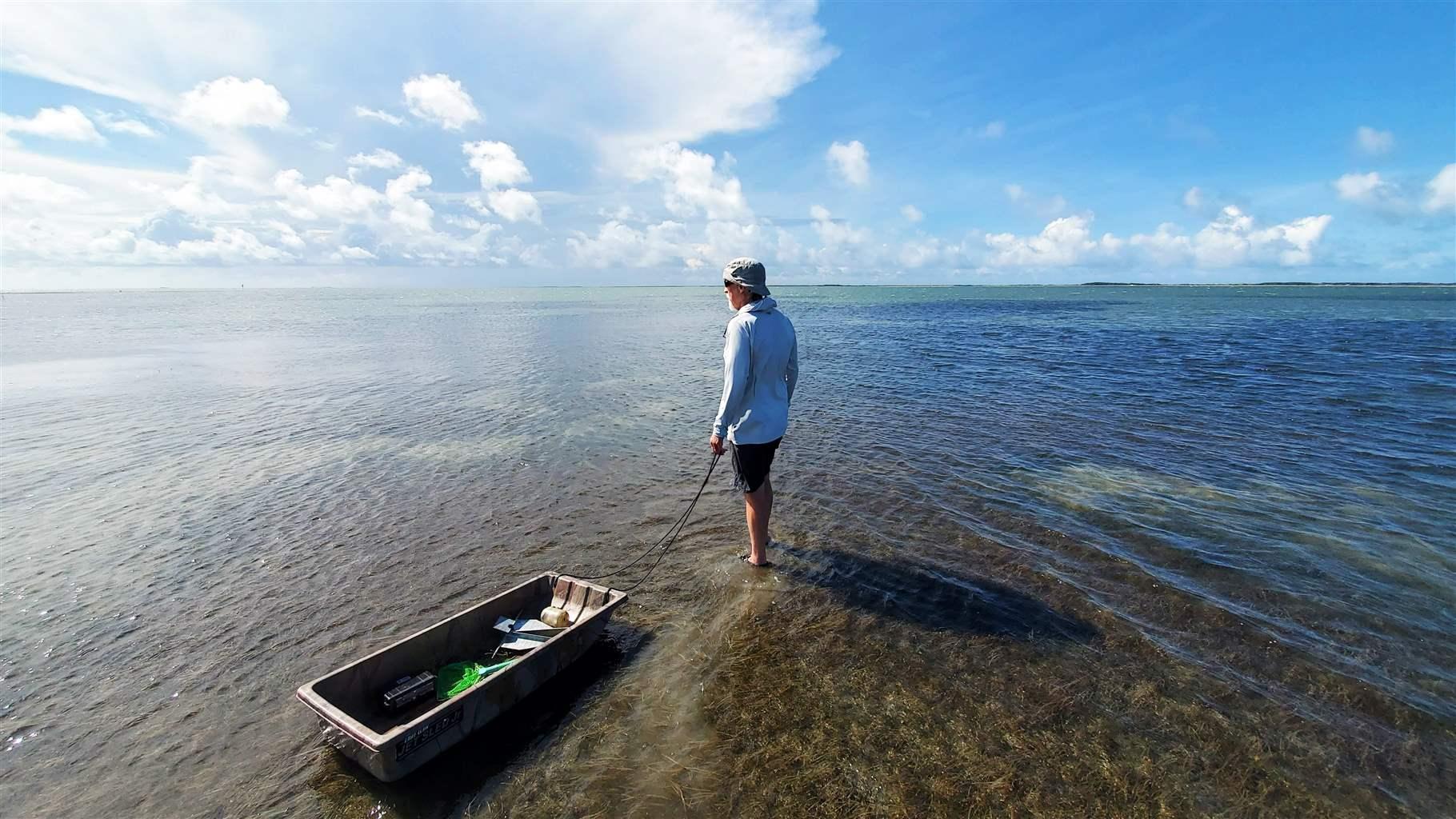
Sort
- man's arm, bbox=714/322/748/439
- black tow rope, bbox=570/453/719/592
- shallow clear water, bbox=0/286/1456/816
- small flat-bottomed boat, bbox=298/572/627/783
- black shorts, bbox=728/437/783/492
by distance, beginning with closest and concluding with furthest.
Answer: small flat-bottomed boat, bbox=298/572/627/783, shallow clear water, bbox=0/286/1456/816, man's arm, bbox=714/322/748/439, black shorts, bbox=728/437/783/492, black tow rope, bbox=570/453/719/592

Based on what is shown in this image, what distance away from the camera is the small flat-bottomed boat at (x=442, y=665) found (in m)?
4.68

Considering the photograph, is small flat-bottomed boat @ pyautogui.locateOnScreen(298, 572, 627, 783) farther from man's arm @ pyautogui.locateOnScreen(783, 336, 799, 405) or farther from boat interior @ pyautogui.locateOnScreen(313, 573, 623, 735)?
man's arm @ pyautogui.locateOnScreen(783, 336, 799, 405)

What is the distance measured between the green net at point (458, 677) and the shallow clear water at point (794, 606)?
0.51m

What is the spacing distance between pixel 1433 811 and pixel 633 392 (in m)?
19.9

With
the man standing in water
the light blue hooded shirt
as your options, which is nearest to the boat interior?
the man standing in water

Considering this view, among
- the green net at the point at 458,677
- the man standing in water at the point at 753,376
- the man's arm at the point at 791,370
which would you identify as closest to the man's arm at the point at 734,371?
the man standing in water at the point at 753,376

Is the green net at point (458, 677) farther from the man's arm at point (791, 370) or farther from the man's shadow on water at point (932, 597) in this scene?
the man's arm at point (791, 370)

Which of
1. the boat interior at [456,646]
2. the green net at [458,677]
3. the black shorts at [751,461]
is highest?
the black shorts at [751,461]

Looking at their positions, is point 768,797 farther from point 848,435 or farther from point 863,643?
point 848,435

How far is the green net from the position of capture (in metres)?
5.72

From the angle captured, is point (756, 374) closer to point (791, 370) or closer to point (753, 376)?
point (753, 376)

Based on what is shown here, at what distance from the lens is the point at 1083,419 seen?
17312mm

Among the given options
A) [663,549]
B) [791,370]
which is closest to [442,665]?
[663,549]

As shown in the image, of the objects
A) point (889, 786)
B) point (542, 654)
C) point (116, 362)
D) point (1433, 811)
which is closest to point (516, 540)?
point (542, 654)
